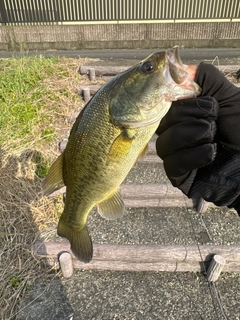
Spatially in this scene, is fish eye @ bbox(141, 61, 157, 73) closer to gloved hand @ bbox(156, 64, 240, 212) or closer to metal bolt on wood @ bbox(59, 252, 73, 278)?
gloved hand @ bbox(156, 64, 240, 212)

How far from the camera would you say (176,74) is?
1347 millimetres

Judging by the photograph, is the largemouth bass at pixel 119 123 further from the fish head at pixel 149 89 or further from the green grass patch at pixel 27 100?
the green grass patch at pixel 27 100

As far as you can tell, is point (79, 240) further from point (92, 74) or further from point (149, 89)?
point (92, 74)

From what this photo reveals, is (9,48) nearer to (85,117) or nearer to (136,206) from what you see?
(136,206)

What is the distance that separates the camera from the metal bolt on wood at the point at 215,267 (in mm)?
3238

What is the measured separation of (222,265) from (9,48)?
11078 millimetres

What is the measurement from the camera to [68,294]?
335 centimetres

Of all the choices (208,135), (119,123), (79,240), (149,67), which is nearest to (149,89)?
(149,67)

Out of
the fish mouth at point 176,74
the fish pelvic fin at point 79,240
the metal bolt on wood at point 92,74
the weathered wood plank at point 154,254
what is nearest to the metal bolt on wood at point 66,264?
the weathered wood plank at point 154,254

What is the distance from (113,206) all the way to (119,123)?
593mm

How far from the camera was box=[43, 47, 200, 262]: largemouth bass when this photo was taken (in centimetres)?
137

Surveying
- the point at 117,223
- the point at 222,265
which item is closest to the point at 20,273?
the point at 117,223

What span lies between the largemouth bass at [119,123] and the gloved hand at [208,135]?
175 mm

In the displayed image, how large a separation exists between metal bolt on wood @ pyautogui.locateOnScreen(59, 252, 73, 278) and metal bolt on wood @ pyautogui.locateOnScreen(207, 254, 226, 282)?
5.46 feet
